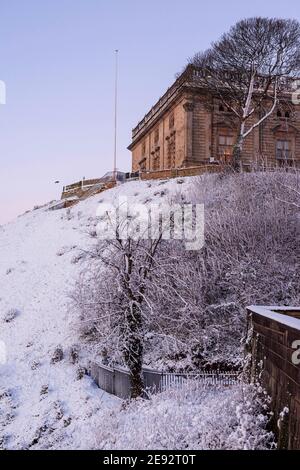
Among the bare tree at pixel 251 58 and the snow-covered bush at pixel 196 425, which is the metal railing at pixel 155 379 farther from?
the bare tree at pixel 251 58

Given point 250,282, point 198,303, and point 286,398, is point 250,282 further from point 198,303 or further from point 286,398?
point 286,398

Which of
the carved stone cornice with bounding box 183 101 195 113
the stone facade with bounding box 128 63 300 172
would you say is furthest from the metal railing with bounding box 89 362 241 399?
the carved stone cornice with bounding box 183 101 195 113

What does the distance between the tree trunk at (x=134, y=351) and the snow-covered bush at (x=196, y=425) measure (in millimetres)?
3018

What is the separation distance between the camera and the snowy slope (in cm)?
1478

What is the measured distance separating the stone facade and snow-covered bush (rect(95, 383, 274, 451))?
1227 inches

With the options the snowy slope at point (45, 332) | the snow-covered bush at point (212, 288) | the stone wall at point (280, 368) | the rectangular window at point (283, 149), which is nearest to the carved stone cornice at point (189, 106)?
the snowy slope at point (45, 332)

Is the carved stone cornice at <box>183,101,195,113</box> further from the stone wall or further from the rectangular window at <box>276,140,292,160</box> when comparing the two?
the stone wall

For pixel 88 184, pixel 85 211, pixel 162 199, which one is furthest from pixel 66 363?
pixel 88 184

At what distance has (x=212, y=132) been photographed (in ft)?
137

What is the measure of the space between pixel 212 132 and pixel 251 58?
919cm

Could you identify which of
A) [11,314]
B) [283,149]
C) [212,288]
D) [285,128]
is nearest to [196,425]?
[212,288]

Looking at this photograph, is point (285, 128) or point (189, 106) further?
point (285, 128)

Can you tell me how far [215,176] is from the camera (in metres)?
31.9

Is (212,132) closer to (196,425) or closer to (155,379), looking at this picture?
(155,379)
